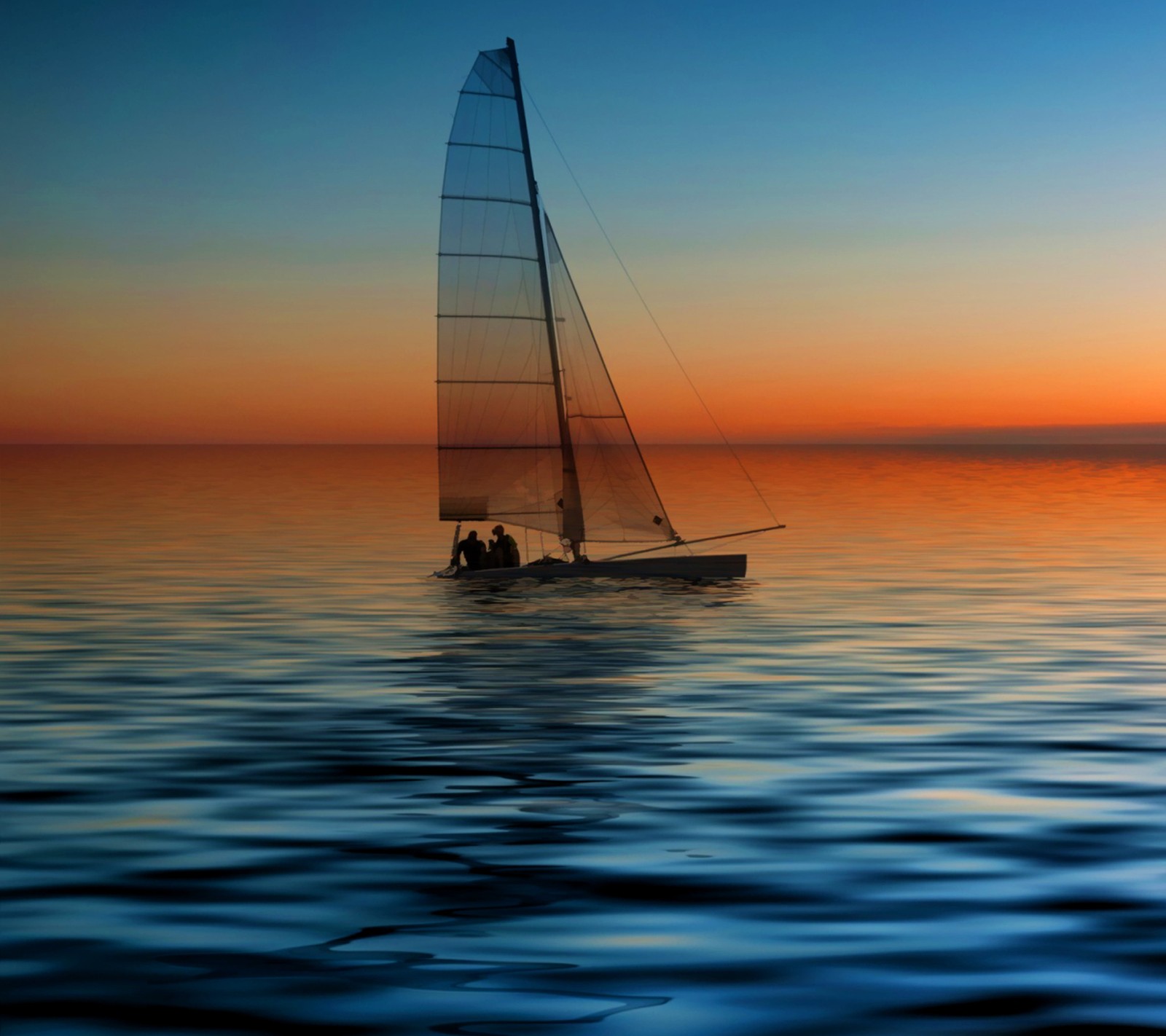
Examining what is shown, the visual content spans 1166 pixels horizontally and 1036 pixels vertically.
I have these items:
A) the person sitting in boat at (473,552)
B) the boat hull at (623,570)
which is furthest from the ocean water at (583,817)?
the person sitting in boat at (473,552)

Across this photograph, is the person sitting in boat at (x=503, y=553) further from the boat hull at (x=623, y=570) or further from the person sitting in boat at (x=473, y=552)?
the boat hull at (x=623, y=570)

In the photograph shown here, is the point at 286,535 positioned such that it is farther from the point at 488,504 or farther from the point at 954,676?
the point at 954,676

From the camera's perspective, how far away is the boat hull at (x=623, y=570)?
1656 inches

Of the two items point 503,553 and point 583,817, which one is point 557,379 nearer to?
point 503,553

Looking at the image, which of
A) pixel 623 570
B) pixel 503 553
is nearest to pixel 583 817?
pixel 623 570

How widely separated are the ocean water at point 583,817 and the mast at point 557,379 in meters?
5.54

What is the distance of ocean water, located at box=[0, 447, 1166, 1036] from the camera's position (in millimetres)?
10008

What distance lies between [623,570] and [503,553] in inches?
140

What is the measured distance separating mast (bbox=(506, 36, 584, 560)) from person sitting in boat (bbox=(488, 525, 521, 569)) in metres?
1.64

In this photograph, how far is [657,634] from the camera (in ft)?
106

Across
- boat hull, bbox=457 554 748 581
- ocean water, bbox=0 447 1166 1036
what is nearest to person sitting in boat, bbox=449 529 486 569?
boat hull, bbox=457 554 748 581

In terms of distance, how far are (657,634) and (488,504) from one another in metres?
12.6

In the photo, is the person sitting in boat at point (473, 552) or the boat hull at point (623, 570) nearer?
the boat hull at point (623, 570)

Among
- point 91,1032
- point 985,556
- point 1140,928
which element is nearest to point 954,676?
point 1140,928
